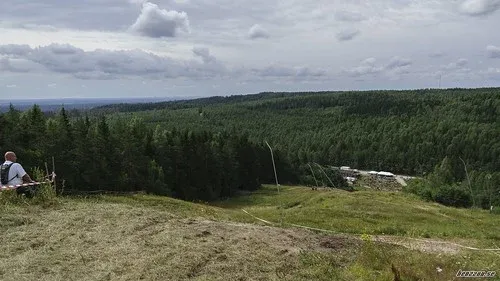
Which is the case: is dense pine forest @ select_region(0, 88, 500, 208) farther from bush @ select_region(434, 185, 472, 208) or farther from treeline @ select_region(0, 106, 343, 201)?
bush @ select_region(434, 185, 472, 208)

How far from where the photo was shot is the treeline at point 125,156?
53156 millimetres

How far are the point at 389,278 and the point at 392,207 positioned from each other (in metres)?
39.1

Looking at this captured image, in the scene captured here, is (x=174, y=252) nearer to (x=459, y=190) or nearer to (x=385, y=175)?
(x=459, y=190)

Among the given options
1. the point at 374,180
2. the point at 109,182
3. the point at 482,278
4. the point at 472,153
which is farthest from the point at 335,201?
the point at 472,153

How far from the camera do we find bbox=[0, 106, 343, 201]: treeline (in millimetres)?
53156

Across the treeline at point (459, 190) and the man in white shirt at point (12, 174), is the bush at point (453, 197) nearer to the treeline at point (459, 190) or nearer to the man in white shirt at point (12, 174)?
the treeline at point (459, 190)

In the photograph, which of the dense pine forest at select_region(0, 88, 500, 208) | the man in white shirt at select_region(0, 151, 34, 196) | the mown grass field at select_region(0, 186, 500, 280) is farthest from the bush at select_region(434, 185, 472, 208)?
the man in white shirt at select_region(0, 151, 34, 196)

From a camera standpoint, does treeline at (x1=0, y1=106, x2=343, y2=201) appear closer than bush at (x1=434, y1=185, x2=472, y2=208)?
Yes

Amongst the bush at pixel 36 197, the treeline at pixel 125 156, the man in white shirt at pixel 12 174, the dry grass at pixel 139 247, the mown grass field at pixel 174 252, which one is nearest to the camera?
the dry grass at pixel 139 247

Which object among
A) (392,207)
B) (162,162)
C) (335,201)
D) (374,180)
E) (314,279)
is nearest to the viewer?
(314,279)

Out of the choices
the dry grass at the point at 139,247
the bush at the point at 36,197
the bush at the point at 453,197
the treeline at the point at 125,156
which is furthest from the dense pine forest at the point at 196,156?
the dry grass at the point at 139,247

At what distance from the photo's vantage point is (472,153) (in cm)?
16625

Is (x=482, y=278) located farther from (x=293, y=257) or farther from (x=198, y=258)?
(x=198, y=258)

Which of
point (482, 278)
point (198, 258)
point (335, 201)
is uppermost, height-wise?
point (198, 258)
